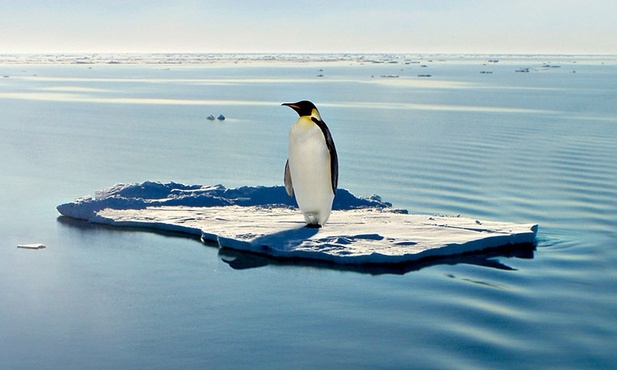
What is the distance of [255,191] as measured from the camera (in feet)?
34.9

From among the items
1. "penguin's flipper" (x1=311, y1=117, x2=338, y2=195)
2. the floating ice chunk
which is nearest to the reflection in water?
"penguin's flipper" (x1=311, y1=117, x2=338, y2=195)

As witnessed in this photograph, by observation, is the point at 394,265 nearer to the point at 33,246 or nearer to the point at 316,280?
the point at 316,280

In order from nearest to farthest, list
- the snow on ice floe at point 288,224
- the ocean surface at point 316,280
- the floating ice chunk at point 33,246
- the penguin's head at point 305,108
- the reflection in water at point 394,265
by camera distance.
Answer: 1. the ocean surface at point 316,280
2. the reflection in water at point 394,265
3. the snow on ice floe at point 288,224
4. the penguin's head at point 305,108
5. the floating ice chunk at point 33,246

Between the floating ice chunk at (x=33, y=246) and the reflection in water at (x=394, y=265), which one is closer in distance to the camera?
the reflection in water at (x=394, y=265)

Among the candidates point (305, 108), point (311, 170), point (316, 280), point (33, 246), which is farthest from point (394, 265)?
point (33, 246)

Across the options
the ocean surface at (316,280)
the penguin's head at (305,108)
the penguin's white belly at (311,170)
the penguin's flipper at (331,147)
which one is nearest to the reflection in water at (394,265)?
the ocean surface at (316,280)

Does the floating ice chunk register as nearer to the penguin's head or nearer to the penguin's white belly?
the penguin's white belly

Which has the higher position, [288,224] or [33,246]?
[288,224]

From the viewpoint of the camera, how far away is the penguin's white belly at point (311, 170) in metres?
8.51

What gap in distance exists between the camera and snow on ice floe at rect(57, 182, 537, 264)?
7941 mm

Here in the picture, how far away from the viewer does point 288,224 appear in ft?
29.2

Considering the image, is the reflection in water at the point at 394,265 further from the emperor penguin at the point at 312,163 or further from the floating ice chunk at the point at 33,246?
the floating ice chunk at the point at 33,246

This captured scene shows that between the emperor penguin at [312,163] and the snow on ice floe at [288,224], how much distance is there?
9.0 inches

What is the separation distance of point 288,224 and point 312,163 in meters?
0.76
